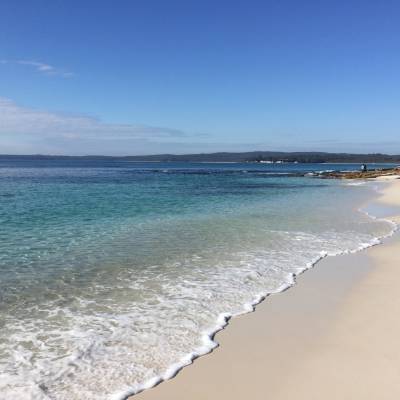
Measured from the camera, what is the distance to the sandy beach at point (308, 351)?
5324 millimetres

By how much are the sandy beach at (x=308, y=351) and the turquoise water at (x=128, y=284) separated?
17.3 inches

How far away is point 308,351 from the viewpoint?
6.44 meters

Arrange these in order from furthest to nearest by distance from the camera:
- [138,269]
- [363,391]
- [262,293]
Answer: [138,269], [262,293], [363,391]

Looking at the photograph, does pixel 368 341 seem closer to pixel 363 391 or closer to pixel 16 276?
pixel 363 391

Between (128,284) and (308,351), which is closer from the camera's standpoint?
(308,351)

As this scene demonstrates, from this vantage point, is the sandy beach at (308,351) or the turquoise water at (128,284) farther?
the turquoise water at (128,284)

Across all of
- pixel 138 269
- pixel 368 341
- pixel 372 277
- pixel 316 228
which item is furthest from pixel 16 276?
pixel 316 228

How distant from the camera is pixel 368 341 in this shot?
6.73 meters

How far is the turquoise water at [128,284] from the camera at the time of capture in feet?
19.5

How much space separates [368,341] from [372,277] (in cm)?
417

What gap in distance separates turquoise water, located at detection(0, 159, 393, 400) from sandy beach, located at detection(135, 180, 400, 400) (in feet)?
1.44

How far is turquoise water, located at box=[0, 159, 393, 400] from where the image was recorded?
5.93 meters

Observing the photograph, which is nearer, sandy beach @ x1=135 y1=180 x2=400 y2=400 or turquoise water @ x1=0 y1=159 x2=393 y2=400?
sandy beach @ x1=135 y1=180 x2=400 y2=400

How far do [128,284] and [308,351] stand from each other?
4793mm
